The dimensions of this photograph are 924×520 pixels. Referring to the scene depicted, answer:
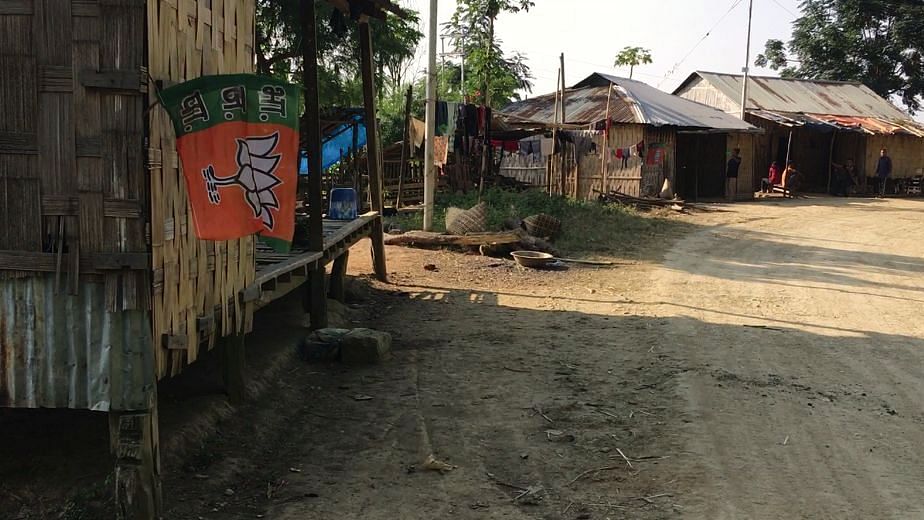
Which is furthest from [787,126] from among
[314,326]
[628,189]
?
[314,326]

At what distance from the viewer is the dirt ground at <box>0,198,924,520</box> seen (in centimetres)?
457

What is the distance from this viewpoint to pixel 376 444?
548 cm

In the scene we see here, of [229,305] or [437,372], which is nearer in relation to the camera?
[229,305]

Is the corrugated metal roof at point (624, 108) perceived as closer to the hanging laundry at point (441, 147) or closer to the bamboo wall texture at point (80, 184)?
the hanging laundry at point (441, 147)

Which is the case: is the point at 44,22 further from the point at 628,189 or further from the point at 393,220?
the point at 628,189

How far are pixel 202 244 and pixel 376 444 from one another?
1.88 metres

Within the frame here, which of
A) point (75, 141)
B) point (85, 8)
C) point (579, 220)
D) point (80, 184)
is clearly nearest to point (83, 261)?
point (80, 184)

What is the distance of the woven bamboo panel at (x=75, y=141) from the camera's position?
3715 mm

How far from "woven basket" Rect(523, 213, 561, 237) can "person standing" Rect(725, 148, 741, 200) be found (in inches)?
548

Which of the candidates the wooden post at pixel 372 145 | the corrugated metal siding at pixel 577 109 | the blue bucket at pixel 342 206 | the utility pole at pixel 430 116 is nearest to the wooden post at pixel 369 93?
the wooden post at pixel 372 145

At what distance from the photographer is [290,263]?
270 inches

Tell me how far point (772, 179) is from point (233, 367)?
2713 centimetres

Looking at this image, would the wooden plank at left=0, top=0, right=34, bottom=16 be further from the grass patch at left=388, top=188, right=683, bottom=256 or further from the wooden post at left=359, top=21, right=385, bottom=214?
the grass patch at left=388, top=188, right=683, bottom=256

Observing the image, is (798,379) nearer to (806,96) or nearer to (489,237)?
(489,237)
